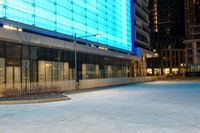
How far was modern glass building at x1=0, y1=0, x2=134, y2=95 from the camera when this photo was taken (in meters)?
33.2

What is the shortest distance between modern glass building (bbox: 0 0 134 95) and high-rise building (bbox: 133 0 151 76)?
1263 cm

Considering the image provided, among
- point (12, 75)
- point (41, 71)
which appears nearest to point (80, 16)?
→ point (41, 71)

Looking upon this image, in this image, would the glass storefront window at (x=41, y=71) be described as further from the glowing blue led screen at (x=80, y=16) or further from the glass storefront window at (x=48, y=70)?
the glowing blue led screen at (x=80, y=16)

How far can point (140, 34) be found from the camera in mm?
93375

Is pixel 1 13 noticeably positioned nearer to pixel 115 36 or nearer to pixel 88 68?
pixel 88 68

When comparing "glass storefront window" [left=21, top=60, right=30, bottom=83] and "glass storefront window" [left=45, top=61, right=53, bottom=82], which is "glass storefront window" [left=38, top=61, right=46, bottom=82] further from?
"glass storefront window" [left=21, top=60, right=30, bottom=83]

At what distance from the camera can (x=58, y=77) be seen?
43719 mm

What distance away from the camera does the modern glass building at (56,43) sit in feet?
109

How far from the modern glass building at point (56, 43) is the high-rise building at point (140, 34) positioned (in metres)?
12.6

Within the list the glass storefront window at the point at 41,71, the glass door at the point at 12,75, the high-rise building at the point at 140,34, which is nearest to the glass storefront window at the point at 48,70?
the glass storefront window at the point at 41,71

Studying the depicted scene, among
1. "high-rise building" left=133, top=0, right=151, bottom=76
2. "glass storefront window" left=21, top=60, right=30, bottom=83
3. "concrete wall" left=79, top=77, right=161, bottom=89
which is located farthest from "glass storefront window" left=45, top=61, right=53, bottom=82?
"high-rise building" left=133, top=0, right=151, bottom=76

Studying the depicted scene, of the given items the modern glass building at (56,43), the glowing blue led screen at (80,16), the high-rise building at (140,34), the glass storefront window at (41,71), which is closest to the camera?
the modern glass building at (56,43)

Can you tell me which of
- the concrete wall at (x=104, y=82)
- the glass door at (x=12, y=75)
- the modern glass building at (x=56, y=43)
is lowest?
the concrete wall at (x=104, y=82)

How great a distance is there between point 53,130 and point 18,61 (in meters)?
25.5
